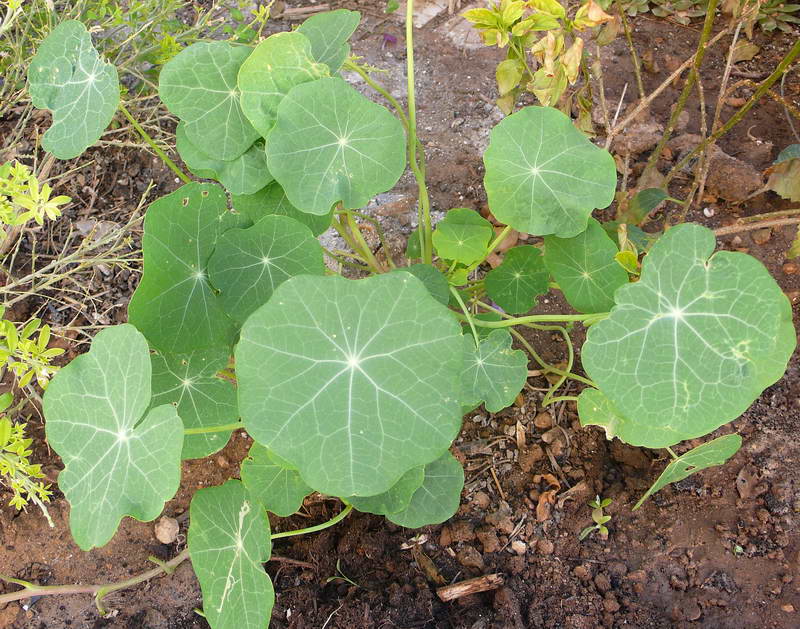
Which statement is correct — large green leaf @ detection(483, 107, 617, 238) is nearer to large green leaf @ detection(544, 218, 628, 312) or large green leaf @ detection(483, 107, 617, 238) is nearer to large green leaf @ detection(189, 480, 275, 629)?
large green leaf @ detection(544, 218, 628, 312)

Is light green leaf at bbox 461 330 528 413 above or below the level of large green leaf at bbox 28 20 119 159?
below

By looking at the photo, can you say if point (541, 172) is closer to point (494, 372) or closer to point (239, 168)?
point (494, 372)

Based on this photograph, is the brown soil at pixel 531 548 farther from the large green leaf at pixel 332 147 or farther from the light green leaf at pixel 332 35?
the light green leaf at pixel 332 35

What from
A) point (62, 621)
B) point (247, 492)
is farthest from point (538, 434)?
point (62, 621)

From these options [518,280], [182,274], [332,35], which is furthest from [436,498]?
[332,35]

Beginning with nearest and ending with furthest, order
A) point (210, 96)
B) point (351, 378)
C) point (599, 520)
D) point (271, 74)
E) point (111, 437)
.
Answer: point (351, 378)
point (111, 437)
point (271, 74)
point (210, 96)
point (599, 520)

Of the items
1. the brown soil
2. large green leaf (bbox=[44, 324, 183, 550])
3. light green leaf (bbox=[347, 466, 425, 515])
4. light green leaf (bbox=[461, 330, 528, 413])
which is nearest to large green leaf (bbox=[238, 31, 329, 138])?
large green leaf (bbox=[44, 324, 183, 550])

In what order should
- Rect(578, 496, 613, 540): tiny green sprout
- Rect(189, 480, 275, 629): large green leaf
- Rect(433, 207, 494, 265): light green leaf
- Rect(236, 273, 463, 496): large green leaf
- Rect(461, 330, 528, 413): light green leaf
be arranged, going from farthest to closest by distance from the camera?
Rect(578, 496, 613, 540): tiny green sprout
Rect(433, 207, 494, 265): light green leaf
Rect(461, 330, 528, 413): light green leaf
Rect(189, 480, 275, 629): large green leaf
Rect(236, 273, 463, 496): large green leaf
